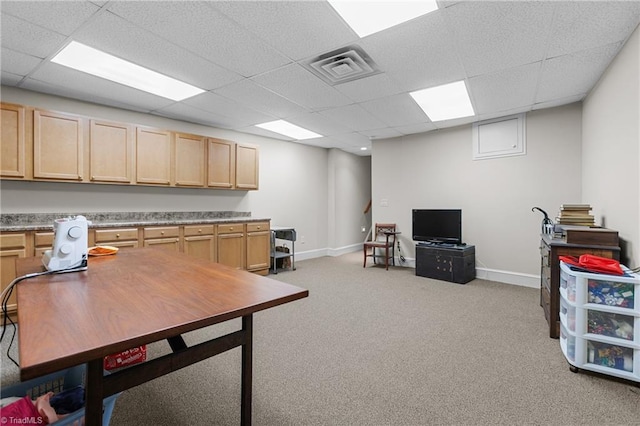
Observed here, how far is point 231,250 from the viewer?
15.7ft

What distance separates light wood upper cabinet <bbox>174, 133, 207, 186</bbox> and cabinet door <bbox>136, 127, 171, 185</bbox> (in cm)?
14

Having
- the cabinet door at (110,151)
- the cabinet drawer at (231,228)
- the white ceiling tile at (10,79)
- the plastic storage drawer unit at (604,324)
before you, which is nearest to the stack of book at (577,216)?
the plastic storage drawer unit at (604,324)

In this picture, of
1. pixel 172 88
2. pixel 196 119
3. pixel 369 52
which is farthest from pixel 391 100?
pixel 196 119

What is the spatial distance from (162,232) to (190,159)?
3.96 ft

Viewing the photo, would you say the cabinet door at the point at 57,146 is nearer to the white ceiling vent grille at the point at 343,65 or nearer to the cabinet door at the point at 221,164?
the cabinet door at the point at 221,164

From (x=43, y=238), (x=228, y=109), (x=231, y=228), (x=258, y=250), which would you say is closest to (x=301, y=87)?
(x=228, y=109)

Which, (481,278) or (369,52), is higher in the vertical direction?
(369,52)

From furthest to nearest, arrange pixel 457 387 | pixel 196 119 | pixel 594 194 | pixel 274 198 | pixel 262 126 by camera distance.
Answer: pixel 274 198 → pixel 262 126 → pixel 196 119 → pixel 594 194 → pixel 457 387

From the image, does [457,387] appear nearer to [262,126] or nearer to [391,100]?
[391,100]

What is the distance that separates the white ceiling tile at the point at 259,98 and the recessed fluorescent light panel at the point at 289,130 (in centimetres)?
61

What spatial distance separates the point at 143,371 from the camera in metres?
1.08

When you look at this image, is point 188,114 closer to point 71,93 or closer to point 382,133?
point 71,93

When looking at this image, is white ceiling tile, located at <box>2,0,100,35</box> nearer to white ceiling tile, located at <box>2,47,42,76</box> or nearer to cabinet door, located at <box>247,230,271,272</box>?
white ceiling tile, located at <box>2,47,42,76</box>

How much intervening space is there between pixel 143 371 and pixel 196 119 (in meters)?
4.40
